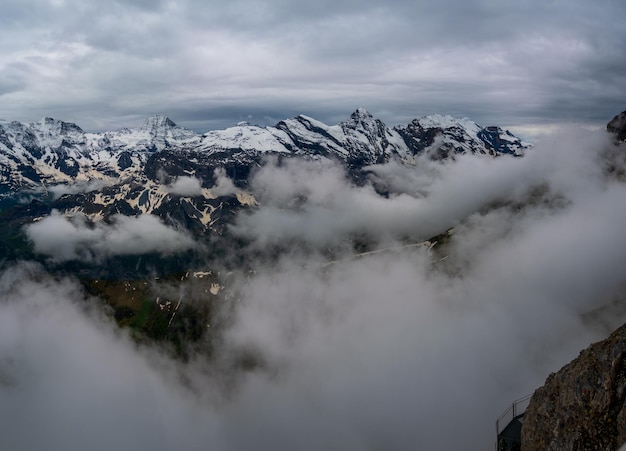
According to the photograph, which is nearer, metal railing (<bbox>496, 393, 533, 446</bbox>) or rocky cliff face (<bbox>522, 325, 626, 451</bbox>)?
rocky cliff face (<bbox>522, 325, 626, 451</bbox>)

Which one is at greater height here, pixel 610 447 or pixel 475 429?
pixel 610 447

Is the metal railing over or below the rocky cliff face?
below

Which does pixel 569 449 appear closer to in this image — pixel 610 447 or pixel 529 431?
pixel 610 447

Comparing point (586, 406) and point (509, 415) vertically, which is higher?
point (586, 406)

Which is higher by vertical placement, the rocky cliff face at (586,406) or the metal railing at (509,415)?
the rocky cliff face at (586,406)

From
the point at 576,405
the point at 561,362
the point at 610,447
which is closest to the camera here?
the point at 610,447

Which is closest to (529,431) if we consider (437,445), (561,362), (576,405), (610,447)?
(576,405)

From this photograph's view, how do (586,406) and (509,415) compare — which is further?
(509,415)

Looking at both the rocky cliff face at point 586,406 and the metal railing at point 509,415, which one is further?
the metal railing at point 509,415
